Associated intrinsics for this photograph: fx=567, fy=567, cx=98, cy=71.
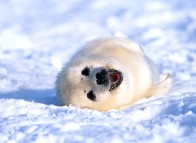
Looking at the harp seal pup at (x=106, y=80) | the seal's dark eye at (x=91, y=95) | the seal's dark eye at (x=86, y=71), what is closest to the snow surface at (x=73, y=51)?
the harp seal pup at (x=106, y=80)

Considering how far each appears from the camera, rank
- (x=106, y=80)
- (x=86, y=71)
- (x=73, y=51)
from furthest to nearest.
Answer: (x=73, y=51), (x=86, y=71), (x=106, y=80)

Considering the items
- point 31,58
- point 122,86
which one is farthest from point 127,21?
point 122,86

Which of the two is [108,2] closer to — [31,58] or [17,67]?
[31,58]

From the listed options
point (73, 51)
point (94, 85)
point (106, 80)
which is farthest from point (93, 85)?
point (73, 51)

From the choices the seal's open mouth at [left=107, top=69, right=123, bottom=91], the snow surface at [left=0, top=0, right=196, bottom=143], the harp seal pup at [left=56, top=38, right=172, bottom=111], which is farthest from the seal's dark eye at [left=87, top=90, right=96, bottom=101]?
the snow surface at [left=0, top=0, right=196, bottom=143]

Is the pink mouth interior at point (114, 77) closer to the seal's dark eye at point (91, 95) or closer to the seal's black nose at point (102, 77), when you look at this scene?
the seal's black nose at point (102, 77)

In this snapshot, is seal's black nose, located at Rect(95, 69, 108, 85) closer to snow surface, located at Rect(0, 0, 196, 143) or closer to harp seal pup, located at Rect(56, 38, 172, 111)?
harp seal pup, located at Rect(56, 38, 172, 111)

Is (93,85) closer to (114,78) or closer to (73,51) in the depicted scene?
(114,78)
